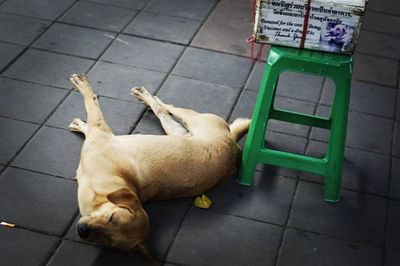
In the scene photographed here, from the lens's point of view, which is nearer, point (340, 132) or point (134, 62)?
point (340, 132)

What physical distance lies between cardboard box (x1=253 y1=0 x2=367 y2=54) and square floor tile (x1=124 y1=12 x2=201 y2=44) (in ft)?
7.04

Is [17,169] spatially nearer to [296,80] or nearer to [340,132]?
[340,132]

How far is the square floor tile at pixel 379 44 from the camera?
6.09 m

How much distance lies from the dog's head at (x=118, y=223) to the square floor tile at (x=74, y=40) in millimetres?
2407

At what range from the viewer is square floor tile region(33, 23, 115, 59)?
18.4 ft

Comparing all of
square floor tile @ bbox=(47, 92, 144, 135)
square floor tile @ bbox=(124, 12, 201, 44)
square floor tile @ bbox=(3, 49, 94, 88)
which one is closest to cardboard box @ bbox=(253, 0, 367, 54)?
square floor tile @ bbox=(47, 92, 144, 135)

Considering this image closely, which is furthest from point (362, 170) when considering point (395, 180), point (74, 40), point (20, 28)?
point (20, 28)

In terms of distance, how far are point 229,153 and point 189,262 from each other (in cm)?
81

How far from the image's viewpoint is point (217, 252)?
3781 mm

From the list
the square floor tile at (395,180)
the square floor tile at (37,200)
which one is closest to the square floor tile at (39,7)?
the square floor tile at (37,200)

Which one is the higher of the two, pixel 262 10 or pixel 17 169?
pixel 262 10

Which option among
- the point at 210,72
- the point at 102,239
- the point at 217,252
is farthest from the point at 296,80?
the point at 102,239

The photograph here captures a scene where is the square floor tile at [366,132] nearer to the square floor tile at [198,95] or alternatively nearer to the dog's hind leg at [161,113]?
the square floor tile at [198,95]

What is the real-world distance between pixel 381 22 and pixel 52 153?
3873 mm
